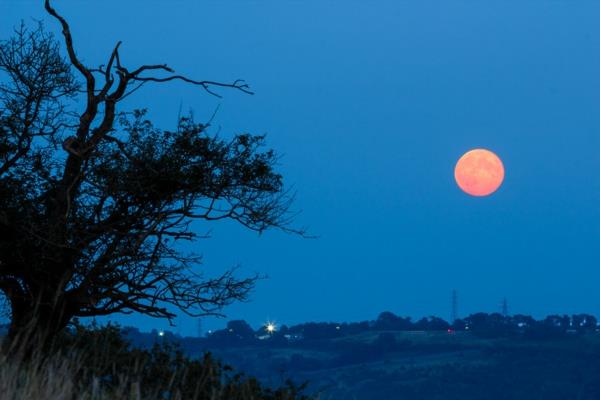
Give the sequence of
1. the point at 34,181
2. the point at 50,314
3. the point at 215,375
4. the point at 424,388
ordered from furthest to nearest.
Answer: the point at 424,388, the point at 34,181, the point at 50,314, the point at 215,375

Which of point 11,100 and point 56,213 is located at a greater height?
point 11,100

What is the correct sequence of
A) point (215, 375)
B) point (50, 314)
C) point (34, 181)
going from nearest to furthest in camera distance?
1. point (215, 375)
2. point (50, 314)
3. point (34, 181)

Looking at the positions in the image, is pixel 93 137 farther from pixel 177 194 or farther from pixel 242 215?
pixel 242 215

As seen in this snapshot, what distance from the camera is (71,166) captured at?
18656 millimetres

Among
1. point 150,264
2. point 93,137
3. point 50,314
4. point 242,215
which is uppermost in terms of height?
point 93,137

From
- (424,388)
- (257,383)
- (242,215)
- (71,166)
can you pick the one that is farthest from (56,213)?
(424,388)

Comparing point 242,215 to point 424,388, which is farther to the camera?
point 424,388

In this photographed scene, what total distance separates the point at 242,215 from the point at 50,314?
4.82 metres

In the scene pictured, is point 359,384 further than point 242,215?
Yes

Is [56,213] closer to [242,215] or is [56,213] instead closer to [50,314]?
[50,314]

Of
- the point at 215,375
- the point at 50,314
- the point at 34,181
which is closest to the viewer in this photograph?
the point at 215,375

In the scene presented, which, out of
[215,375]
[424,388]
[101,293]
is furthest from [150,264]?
[424,388]

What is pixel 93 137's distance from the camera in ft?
62.0

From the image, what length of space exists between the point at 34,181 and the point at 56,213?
57.1 inches
